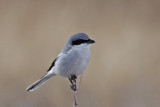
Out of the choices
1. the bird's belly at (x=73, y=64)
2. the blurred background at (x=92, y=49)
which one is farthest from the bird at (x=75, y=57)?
the blurred background at (x=92, y=49)

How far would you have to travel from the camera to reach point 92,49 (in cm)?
516

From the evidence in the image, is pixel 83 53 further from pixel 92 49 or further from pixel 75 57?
pixel 92 49

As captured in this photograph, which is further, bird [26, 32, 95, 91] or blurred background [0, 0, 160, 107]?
blurred background [0, 0, 160, 107]

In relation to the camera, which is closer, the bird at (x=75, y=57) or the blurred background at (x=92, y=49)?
the bird at (x=75, y=57)

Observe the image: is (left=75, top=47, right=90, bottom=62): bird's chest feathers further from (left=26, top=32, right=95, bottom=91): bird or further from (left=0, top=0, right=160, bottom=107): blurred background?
(left=0, top=0, right=160, bottom=107): blurred background

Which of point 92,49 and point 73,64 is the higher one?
point 73,64

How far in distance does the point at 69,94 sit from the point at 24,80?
63cm

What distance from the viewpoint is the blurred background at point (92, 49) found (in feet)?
13.7

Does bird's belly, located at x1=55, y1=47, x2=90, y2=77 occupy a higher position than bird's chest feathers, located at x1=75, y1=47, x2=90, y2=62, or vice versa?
bird's chest feathers, located at x1=75, y1=47, x2=90, y2=62

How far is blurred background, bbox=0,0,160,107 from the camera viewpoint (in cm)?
417

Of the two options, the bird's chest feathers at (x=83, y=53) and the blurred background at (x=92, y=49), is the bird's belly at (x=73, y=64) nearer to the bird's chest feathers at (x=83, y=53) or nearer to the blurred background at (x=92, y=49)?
the bird's chest feathers at (x=83, y=53)

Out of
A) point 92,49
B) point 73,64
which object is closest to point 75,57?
point 73,64

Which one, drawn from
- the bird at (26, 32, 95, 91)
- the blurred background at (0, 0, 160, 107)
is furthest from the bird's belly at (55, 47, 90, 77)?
the blurred background at (0, 0, 160, 107)

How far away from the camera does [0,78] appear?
4488 mm
